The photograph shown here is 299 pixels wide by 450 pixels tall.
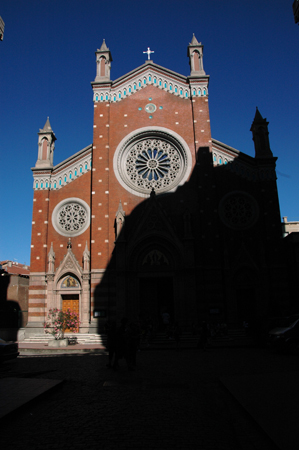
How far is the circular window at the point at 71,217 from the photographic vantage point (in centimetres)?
3039

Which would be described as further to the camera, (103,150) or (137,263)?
(103,150)

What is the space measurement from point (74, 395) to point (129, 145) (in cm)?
2554

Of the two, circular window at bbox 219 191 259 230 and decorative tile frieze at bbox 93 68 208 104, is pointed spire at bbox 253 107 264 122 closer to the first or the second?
decorative tile frieze at bbox 93 68 208 104

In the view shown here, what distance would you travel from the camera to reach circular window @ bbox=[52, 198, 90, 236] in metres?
30.4

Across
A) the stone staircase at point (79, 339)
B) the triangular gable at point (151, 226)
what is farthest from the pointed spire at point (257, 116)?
the stone staircase at point (79, 339)

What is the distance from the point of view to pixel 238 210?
30.0 m

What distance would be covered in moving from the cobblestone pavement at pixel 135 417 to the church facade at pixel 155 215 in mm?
15853

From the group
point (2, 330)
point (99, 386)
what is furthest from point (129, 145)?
point (99, 386)

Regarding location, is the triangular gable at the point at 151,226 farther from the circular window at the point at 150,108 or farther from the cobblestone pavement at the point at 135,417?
the cobblestone pavement at the point at 135,417

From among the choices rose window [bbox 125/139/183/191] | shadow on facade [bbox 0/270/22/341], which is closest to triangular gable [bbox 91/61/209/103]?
rose window [bbox 125/139/183/191]

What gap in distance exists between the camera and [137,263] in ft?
93.5

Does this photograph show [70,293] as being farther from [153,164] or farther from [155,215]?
[153,164]

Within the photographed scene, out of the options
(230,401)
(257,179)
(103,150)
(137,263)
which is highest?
(103,150)

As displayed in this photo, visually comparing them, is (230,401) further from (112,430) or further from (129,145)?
(129,145)
